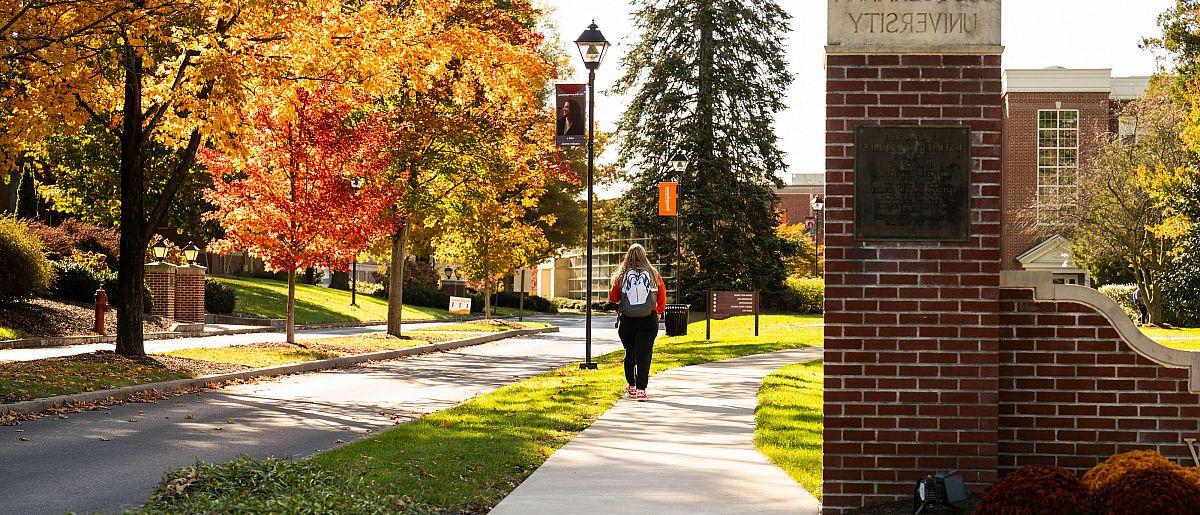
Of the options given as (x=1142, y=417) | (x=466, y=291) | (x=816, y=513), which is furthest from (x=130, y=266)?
(x=466, y=291)

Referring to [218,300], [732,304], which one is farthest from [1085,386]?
[218,300]

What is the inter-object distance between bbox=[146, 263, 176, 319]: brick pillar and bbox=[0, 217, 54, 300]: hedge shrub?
16.5 feet

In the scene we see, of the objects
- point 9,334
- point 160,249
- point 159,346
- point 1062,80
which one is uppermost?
point 1062,80

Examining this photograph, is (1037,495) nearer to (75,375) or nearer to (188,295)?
(75,375)

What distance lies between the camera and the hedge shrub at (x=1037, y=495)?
637 centimetres

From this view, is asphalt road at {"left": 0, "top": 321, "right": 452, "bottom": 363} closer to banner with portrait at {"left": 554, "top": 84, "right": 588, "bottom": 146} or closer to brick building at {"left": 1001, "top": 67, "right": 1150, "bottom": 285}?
banner with portrait at {"left": 554, "top": 84, "right": 588, "bottom": 146}

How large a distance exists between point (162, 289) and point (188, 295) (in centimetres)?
84

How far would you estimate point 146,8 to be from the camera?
16.0 metres

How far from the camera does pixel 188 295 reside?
3306cm

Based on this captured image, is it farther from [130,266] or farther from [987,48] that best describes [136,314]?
[987,48]

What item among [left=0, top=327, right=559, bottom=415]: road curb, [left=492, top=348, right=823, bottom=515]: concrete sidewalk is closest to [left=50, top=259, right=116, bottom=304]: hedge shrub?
[left=0, top=327, right=559, bottom=415]: road curb

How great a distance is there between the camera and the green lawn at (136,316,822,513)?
6.75 metres

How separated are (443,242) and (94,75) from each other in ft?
88.6

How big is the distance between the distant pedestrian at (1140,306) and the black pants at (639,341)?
1428 inches
